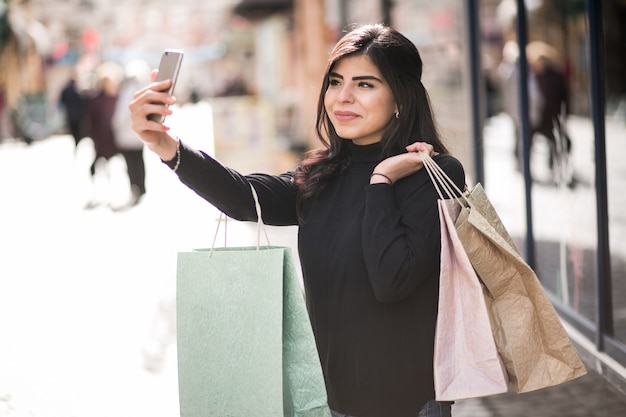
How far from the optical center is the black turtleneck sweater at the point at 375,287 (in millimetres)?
2531

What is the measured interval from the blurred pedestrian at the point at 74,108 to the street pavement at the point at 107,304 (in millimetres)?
3361

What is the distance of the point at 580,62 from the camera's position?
641 cm

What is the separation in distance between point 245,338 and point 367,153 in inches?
25.0

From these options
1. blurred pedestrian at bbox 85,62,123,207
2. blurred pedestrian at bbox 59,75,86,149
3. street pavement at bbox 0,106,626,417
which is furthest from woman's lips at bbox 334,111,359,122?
blurred pedestrian at bbox 59,75,86,149

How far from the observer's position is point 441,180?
260cm

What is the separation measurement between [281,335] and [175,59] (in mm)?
744

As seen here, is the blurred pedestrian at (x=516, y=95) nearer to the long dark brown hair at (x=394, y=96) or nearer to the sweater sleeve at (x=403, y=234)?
the long dark brown hair at (x=394, y=96)

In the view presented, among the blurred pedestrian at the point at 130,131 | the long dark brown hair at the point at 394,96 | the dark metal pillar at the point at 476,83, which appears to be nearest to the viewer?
the long dark brown hair at the point at 394,96

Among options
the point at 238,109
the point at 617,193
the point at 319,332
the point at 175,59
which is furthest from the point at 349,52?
the point at 238,109

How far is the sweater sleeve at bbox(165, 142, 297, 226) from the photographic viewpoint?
267 centimetres

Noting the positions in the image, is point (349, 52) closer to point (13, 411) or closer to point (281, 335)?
point (281, 335)

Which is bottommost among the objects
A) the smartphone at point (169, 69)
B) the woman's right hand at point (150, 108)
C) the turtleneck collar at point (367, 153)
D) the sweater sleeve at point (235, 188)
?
the sweater sleeve at point (235, 188)

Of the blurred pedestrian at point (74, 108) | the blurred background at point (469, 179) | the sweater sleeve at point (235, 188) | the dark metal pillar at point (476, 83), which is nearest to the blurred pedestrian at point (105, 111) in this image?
the blurred background at point (469, 179)

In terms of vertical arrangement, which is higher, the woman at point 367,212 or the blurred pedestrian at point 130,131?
the blurred pedestrian at point 130,131
